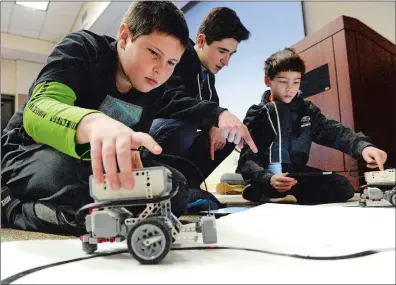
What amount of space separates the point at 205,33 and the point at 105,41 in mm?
169

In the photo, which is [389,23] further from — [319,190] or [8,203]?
[8,203]

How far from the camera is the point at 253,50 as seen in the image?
19.6 inches

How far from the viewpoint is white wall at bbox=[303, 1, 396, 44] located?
353 millimetres

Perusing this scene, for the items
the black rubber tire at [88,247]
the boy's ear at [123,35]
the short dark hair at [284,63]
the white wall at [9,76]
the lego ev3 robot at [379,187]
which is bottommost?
the black rubber tire at [88,247]

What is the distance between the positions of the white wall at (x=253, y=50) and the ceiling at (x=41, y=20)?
1.07 ft

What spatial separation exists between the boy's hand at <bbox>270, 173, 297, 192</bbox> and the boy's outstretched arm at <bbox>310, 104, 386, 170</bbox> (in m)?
0.06

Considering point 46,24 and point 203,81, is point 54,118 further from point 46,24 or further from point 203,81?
point 46,24

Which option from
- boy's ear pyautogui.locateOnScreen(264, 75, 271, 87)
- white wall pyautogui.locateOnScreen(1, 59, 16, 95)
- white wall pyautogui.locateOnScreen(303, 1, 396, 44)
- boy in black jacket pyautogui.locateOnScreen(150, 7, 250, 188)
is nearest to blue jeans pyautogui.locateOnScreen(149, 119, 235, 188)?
boy in black jacket pyautogui.locateOnScreen(150, 7, 250, 188)

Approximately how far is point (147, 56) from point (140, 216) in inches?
7.5

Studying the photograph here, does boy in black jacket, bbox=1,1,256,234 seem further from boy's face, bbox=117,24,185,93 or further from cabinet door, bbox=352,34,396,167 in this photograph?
cabinet door, bbox=352,34,396,167

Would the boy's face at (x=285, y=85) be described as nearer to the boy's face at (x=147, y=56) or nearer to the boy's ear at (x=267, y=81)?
the boy's ear at (x=267, y=81)

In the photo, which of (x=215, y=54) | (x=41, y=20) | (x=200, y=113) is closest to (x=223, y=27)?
(x=215, y=54)

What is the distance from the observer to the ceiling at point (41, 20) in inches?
26.2

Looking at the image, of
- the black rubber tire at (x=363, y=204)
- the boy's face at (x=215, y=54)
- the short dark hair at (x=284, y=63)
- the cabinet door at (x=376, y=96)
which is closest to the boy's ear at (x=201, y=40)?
the boy's face at (x=215, y=54)
